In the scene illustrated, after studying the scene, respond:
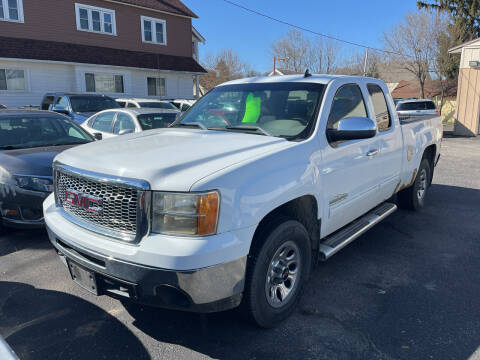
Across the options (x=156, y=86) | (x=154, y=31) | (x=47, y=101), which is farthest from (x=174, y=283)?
(x=154, y=31)

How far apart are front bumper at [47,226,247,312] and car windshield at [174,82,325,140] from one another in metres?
1.39

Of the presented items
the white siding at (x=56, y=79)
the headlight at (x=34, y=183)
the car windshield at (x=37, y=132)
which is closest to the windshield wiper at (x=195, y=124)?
the headlight at (x=34, y=183)

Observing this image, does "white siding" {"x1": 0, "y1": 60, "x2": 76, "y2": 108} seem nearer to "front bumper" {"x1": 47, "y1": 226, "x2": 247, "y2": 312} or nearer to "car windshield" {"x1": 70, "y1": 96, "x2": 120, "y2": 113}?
"car windshield" {"x1": 70, "y1": 96, "x2": 120, "y2": 113}

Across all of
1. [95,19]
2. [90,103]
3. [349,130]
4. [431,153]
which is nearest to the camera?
[349,130]

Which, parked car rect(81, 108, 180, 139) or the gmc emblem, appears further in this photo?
parked car rect(81, 108, 180, 139)

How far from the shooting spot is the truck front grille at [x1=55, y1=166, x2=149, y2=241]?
237 cm

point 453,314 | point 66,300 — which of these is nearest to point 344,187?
point 453,314

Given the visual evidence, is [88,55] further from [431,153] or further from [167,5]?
[431,153]

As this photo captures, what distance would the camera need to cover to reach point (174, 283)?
2.22 m

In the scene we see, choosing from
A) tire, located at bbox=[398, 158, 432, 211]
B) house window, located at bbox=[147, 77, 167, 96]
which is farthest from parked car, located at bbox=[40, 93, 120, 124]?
tire, located at bbox=[398, 158, 432, 211]

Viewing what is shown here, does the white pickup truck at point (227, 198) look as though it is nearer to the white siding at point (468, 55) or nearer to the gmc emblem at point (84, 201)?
the gmc emblem at point (84, 201)

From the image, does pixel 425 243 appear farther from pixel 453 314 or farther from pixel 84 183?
pixel 84 183

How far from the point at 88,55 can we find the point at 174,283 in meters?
20.3

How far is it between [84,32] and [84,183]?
20543 millimetres
